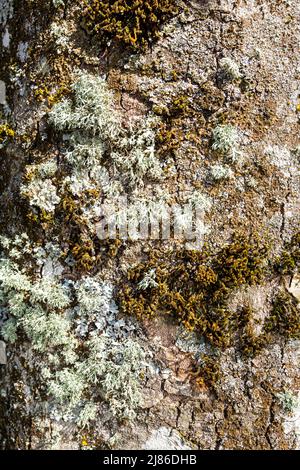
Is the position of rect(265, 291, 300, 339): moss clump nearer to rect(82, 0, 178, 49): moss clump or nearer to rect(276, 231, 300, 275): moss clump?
rect(276, 231, 300, 275): moss clump

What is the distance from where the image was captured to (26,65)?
2.06 m

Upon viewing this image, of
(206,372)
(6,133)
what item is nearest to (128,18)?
(6,133)

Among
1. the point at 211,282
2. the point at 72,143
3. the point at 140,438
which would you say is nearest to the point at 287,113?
the point at 211,282

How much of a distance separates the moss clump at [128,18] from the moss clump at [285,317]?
48.8 inches

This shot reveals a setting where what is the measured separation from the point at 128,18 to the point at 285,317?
56.4 inches

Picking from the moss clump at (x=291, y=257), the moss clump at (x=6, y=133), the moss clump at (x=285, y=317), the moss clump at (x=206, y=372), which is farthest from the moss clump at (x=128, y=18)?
the moss clump at (x=206, y=372)

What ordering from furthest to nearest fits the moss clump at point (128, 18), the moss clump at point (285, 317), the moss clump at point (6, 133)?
1. the moss clump at point (6, 133)
2. the moss clump at point (285, 317)
3. the moss clump at point (128, 18)

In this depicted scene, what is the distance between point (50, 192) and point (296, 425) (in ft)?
4.91

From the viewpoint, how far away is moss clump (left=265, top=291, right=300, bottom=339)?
1.96m

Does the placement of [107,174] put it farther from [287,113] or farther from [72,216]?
[287,113]

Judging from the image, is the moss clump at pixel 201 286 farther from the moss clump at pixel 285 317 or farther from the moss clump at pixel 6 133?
the moss clump at pixel 6 133

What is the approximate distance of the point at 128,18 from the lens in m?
1.89

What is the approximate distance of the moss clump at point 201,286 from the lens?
194 centimetres

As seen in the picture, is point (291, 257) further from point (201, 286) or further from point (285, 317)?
point (201, 286)
